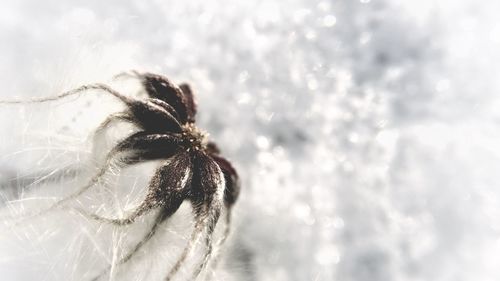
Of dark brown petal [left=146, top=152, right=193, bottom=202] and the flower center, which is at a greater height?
the flower center

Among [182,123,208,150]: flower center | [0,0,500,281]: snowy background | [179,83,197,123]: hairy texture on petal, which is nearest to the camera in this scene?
[182,123,208,150]: flower center

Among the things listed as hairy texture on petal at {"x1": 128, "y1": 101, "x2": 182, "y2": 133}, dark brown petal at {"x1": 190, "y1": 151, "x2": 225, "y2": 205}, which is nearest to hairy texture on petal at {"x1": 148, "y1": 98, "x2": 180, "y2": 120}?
hairy texture on petal at {"x1": 128, "y1": 101, "x2": 182, "y2": 133}

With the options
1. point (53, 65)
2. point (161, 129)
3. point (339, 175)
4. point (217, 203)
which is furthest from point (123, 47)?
point (339, 175)

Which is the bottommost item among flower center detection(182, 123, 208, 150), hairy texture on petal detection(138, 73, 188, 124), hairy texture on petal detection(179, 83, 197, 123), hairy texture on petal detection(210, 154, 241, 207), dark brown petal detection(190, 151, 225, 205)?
hairy texture on petal detection(210, 154, 241, 207)

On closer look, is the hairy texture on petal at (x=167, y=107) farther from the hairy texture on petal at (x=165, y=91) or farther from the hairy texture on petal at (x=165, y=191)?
the hairy texture on petal at (x=165, y=191)

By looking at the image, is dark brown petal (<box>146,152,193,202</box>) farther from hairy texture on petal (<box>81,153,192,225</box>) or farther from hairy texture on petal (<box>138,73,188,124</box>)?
hairy texture on petal (<box>138,73,188,124</box>)

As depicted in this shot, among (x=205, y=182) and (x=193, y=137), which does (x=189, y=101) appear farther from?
(x=205, y=182)

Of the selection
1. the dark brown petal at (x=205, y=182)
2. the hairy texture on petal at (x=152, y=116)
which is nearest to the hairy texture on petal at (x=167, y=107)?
the hairy texture on petal at (x=152, y=116)
